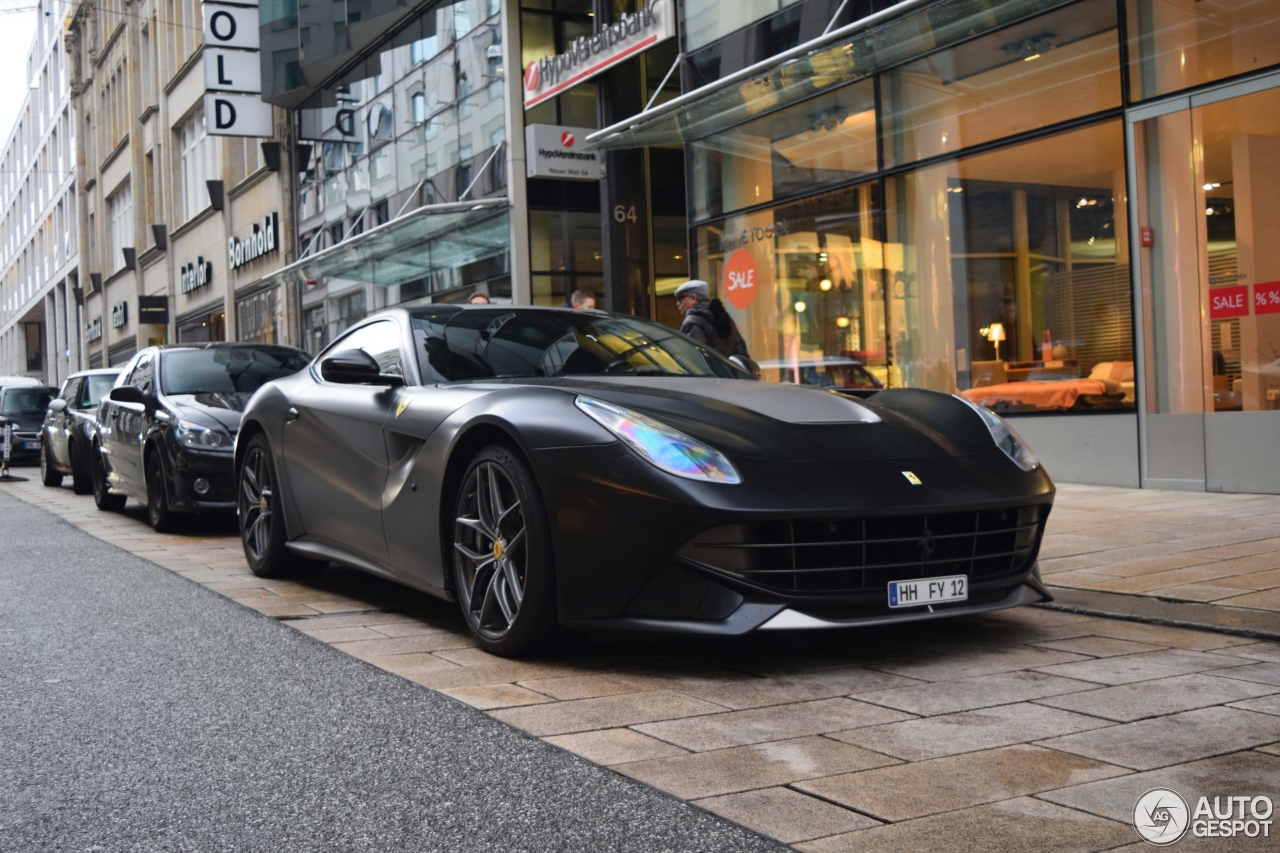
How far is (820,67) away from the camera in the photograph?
37.8 feet

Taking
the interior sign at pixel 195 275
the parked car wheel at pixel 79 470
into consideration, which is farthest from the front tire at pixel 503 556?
the interior sign at pixel 195 275

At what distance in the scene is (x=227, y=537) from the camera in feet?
29.7

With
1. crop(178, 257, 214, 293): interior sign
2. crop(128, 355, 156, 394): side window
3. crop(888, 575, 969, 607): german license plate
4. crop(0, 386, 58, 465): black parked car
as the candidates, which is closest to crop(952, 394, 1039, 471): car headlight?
crop(888, 575, 969, 607): german license plate

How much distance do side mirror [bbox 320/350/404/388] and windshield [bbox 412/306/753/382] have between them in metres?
0.17

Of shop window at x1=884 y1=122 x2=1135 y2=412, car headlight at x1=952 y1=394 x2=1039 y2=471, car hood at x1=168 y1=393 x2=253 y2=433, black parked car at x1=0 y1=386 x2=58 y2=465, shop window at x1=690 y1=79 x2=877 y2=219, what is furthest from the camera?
black parked car at x1=0 y1=386 x2=58 y2=465

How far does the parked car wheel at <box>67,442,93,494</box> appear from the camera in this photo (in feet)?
44.8

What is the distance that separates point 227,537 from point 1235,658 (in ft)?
22.9

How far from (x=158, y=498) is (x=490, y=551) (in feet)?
19.1

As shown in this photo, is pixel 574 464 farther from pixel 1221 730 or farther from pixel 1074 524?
pixel 1074 524

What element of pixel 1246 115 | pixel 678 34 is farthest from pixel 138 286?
pixel 1246 115

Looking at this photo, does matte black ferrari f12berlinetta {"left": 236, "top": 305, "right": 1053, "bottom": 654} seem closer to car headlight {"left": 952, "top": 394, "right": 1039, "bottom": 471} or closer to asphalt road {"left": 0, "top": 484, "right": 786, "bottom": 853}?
car headlight {"left": 952, "top": 394, "right": 1039, "bottom": 471}

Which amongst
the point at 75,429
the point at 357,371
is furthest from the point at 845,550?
the point at 75,429

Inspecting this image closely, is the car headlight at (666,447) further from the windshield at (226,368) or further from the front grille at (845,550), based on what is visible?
the windshield at (226,368)

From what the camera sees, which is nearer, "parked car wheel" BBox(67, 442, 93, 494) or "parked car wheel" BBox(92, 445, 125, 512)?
"parked car wheel" BBox(92, 445, 125, 512)
